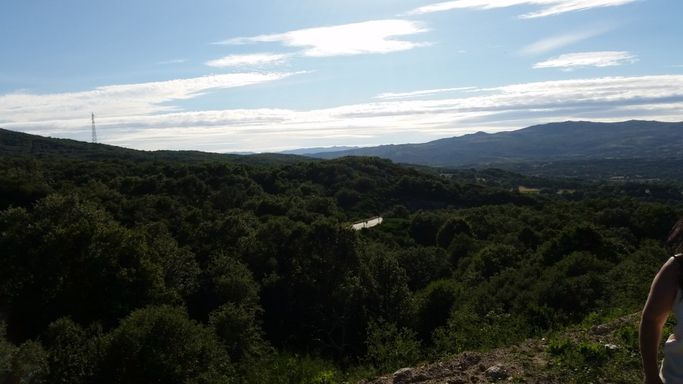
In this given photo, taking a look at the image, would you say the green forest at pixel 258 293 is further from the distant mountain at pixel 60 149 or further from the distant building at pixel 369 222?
the distant mountain at pixel 60 149

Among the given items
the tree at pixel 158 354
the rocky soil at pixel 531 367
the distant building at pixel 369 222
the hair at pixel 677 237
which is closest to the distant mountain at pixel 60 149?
the distant building at pixel 369 222

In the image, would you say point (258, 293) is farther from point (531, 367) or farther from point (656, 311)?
point (656, 311)

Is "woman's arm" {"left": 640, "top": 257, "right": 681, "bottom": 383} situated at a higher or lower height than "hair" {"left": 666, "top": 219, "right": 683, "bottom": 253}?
lower

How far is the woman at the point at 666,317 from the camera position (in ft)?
9.80

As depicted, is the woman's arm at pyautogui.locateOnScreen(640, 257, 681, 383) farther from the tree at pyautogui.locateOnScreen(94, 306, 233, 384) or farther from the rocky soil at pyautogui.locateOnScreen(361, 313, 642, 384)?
the tree at pyautogui.locateOnScreen(94, 306, 233, 384)

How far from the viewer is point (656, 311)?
3.05 meters

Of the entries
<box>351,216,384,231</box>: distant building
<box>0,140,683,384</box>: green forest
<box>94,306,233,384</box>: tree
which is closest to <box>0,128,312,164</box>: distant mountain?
<box>351,216,384,231</box>: distant building

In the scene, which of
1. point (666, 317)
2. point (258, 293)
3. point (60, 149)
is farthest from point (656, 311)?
point (60, 149)

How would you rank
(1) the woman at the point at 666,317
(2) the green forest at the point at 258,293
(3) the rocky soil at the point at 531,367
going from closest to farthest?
(1) the woman at the point at 666,317 → (3) the rocky soil at the point at 531,367 → (2) the green forest at the point at 258,293

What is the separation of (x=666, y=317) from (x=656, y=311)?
7 centimetres

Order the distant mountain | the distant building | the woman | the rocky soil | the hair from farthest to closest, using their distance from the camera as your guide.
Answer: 1. the distant mountain
2. the distant building
3. the rocky soil
4. the hair
5. the woman

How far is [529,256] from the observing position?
1288 inches

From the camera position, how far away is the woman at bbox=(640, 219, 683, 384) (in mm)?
2988

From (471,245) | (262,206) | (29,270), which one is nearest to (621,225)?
(471,245)
